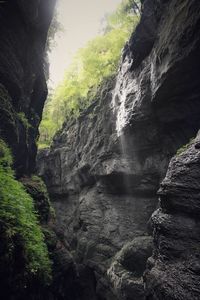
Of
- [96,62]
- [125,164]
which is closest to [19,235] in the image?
[125,164]

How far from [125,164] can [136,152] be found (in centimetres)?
108

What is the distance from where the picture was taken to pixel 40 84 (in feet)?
64.2

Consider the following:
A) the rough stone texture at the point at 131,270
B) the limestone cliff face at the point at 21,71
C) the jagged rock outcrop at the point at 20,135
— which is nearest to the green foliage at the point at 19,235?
the jagged rock outcrop at the point at 20,135

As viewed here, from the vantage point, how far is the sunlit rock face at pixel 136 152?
12055 mm

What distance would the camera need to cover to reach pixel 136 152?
58.5 ft

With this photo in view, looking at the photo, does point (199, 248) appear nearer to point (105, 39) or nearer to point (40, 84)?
point (40, 84)

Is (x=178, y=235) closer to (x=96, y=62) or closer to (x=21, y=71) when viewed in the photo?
(x=21, y=71)

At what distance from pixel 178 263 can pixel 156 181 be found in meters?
8.11

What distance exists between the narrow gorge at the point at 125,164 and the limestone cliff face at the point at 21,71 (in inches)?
2.6

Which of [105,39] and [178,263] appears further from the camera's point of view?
[105,39]

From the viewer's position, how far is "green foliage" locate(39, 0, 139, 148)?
2269cm

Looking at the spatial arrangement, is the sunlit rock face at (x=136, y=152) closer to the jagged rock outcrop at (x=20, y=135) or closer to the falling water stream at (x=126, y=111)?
the falling water stream at (x=126, y=111)

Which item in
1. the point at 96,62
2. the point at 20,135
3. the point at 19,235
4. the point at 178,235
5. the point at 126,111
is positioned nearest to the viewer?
the point at 19,235

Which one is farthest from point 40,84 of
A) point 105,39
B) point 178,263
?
point 178,263
